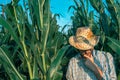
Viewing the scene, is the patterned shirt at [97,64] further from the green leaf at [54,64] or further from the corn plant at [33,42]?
the green leaf at [54,64]

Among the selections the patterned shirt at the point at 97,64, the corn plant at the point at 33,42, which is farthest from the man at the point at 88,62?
the corn plant at the point at 33,42

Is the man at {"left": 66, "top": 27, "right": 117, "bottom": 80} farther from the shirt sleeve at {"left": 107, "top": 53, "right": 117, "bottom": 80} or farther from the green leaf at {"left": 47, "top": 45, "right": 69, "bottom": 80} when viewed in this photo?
the green leaf at {"left": 47, "top": 45, "right": 69, "bottom": 80}

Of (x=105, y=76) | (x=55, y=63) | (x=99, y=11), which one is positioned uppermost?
(x=99, y=11)

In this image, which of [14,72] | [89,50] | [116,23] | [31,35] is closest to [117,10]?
[116,23]

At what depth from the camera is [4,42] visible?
3.95m

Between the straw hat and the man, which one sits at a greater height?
the straw hat

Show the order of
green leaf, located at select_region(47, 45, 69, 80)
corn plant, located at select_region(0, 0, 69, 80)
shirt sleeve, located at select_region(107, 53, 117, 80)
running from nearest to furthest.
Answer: green leaf, located at select_region(47, 45, 69, 80)
corn plant, located at select_region(0, 0, 69, 80)
shirt sleeve, located at select_region(107, 53, 117, 80)

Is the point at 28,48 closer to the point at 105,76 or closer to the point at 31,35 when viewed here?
the point at 31,35

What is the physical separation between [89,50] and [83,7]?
83cm

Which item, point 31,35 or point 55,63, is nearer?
point 55,63

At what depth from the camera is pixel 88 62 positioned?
3.18m

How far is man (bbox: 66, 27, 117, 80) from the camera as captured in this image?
3.17 meters

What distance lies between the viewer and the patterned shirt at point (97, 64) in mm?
3189

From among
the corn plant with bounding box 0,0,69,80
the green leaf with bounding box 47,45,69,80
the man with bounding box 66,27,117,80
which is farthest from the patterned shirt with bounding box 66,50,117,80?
the green leaf with bounding box 47,45,69,80
